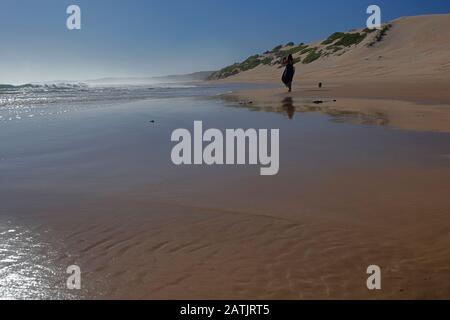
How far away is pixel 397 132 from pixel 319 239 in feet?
15.9

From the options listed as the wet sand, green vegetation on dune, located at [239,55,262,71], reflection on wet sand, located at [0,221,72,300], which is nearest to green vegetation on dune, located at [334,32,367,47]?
green vegetation on dune, located at [239,55,262,71]

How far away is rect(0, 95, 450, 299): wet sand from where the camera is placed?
8.27 feet

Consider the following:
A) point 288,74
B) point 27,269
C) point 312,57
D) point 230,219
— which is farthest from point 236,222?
point 312,57

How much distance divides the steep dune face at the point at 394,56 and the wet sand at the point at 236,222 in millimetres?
19793

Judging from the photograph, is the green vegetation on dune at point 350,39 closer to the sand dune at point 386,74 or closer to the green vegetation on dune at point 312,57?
the sand dune at point 386,74

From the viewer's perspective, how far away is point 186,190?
4328 millimetres

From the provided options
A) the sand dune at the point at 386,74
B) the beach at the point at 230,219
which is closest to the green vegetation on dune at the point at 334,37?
the sand dune at the point at 386,74

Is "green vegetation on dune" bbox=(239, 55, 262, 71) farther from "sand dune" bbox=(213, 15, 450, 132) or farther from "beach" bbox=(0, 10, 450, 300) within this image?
"beach" bbox=(0, 10, 450, 300)

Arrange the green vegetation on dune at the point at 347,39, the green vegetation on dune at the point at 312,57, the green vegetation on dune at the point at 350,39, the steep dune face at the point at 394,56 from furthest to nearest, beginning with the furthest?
the green vegetation on dune at the point at 312,57 < the green vegetation on dune at the point at 347,39 < the green vegetation on dune at the point at 350,39 < the steep dune face at the point at 394,56

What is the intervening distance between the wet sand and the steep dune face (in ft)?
64.9

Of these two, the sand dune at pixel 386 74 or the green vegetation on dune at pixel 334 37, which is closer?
the sand dune at pixel 386 74

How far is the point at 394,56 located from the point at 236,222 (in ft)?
108

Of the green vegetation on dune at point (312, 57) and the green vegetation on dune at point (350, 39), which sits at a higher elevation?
the green vegetation on dune at point (350, 39)

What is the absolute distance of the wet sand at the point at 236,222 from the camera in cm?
252
